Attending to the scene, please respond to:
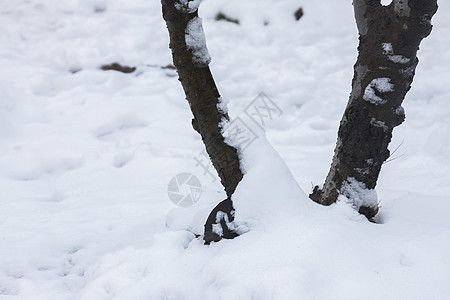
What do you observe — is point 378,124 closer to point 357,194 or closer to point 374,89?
point 374,89

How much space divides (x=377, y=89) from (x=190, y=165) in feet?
6.64

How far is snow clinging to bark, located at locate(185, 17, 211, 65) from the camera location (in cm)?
175

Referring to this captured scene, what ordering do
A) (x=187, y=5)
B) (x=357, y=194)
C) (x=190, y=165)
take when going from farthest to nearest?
(x=190, y=165) < (x=357, y=194) < (x=187, y=5)

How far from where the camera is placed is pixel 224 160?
195cm

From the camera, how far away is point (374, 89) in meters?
1.75

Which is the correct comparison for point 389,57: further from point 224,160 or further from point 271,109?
point 271,109

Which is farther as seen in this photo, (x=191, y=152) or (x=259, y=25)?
(x=259, y=25)

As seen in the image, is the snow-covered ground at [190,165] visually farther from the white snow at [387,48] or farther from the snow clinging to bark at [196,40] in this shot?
the white snow at [387,48]

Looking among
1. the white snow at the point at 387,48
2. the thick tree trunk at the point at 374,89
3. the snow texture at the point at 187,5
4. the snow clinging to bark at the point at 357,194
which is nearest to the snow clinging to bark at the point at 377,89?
the thick tree trunk at the point at 374,89

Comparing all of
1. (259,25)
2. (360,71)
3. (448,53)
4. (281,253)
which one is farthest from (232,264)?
(259,25)

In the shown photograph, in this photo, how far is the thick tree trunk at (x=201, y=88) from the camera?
173 cm

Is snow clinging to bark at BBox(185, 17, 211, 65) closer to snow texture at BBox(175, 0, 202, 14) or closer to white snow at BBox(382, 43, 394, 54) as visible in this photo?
snow texture at BBox(175, 0, 202, 14)

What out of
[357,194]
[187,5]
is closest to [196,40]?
[187,5]

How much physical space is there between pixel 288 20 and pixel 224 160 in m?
4.51
